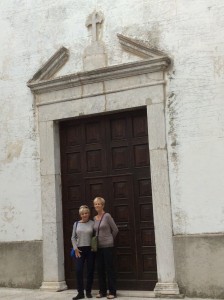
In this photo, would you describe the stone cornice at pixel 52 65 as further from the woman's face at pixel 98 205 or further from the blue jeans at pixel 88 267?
the blue jeans at pixel 88 267

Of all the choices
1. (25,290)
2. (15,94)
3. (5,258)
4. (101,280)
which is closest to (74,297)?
(101,280)

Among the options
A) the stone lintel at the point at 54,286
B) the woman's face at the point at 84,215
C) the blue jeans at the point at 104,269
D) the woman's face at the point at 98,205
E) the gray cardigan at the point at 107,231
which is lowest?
the stone lintel at the point at 54,286

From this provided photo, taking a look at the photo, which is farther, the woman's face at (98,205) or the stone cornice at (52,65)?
the stone cornice at (52,65)

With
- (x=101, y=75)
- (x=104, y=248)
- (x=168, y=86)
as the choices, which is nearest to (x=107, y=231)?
A: (x=104, y=248)

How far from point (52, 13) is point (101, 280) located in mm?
4557

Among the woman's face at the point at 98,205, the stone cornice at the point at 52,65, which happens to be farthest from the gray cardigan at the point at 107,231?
the stone cornice at the point at 52,65

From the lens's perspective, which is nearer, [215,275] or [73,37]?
[215,275]

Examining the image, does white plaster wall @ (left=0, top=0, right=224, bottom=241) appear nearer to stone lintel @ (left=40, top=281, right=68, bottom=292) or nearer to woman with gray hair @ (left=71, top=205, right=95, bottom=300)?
stone lintel @ (left=40, top=281, right=68, bottom=292)

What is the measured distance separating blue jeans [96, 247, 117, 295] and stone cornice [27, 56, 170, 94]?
2.68 m

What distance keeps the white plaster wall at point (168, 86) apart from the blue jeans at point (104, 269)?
1026mm

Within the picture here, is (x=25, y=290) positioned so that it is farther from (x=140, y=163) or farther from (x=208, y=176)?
(x=208, y=176)

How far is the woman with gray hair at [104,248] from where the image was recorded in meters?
7.13

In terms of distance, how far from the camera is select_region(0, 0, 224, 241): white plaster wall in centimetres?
703

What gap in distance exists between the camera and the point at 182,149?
7207 mm
